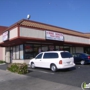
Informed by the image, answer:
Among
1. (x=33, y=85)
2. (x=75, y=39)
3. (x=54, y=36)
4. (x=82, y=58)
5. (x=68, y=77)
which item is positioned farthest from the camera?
(x=75, y=39)

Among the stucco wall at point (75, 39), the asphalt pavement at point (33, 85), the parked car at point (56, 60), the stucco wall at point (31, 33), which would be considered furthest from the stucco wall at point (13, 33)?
the stucco wall at point (75, 39)

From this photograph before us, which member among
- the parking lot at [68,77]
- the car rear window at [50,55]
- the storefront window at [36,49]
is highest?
the storefront window at [36,49]

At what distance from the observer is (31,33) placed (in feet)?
59.4

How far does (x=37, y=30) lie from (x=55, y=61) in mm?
6737

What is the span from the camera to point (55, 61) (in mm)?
13250

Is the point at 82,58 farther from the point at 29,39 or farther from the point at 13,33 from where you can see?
the point at 13,33

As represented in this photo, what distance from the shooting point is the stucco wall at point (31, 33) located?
56.5ft

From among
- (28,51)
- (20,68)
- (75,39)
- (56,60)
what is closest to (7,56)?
(28,51)

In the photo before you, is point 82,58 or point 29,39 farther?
point 82,58

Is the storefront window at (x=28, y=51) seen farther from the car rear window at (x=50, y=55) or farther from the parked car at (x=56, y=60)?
the car rear window at (x=50, y=55)

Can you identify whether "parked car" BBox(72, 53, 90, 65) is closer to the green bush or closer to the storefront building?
the storefront building

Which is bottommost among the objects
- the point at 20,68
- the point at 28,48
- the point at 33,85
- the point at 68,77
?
the point at 33,85

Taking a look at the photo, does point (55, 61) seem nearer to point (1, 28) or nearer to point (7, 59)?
point (7, 59)

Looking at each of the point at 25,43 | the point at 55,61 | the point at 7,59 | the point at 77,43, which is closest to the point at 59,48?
the point at 77,43
